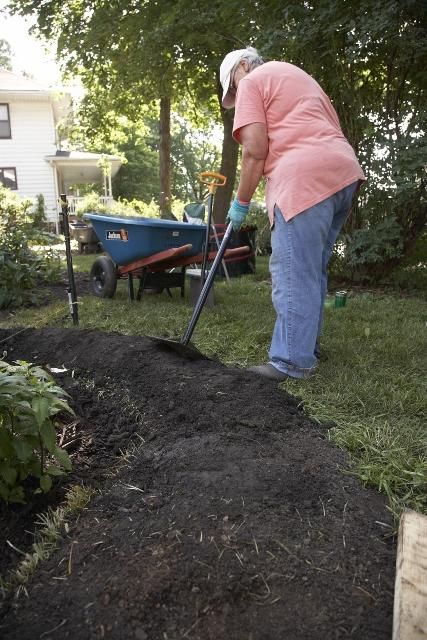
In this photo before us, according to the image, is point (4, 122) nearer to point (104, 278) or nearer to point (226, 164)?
point (226, 164)

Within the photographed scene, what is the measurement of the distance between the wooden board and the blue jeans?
4.62 ft

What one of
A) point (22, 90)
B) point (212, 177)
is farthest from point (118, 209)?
point (212, 177)

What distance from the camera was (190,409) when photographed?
2.42 m

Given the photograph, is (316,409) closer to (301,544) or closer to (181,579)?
(301,544)

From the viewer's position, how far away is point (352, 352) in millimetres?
3525

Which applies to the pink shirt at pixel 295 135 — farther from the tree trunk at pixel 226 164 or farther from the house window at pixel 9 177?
the house window at pixel 9 177

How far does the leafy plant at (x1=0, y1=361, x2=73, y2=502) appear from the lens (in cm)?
175

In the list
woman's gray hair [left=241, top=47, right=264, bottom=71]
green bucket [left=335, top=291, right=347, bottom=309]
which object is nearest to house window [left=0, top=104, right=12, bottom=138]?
green bucket [left=335, top=291, right=347, bottom=309]

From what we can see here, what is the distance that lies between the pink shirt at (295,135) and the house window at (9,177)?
2045 centimetres

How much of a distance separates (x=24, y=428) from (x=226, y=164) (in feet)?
30.2

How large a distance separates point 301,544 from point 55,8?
34.7 ft

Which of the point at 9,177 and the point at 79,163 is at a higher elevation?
the point at 79,163

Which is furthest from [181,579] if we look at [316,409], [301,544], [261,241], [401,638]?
[261,241]

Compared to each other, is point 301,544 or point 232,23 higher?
point 232,23
